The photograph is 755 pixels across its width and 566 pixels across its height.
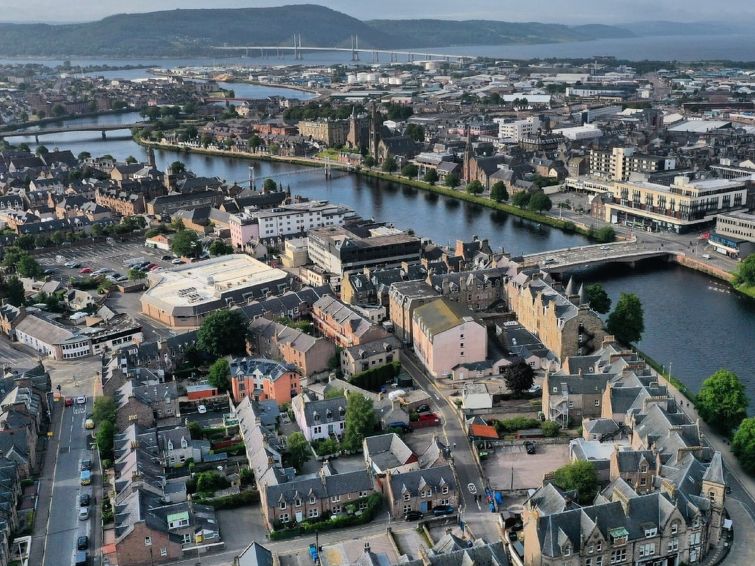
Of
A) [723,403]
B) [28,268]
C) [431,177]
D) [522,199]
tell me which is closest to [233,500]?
[723,403]

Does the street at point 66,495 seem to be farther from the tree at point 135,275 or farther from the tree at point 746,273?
the tree at point 746,273

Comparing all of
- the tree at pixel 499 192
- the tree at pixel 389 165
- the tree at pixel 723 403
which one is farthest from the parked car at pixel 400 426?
the tree at pixel 389 165

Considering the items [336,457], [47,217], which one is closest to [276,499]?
[336,457]

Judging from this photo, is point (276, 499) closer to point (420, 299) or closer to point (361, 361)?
point (361, 361)

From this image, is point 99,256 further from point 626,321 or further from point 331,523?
point 331,523

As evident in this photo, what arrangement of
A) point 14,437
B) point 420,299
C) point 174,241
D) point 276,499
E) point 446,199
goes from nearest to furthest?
1. point 276,499
2. point 14,437
3. point 420,299
4. point 174,241
5. point 446,199

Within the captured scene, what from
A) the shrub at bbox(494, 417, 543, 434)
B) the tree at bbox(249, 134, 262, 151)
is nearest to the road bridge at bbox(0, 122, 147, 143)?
the tree at bbox(249, 134, 262, 151)

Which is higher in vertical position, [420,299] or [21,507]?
[420,299]
